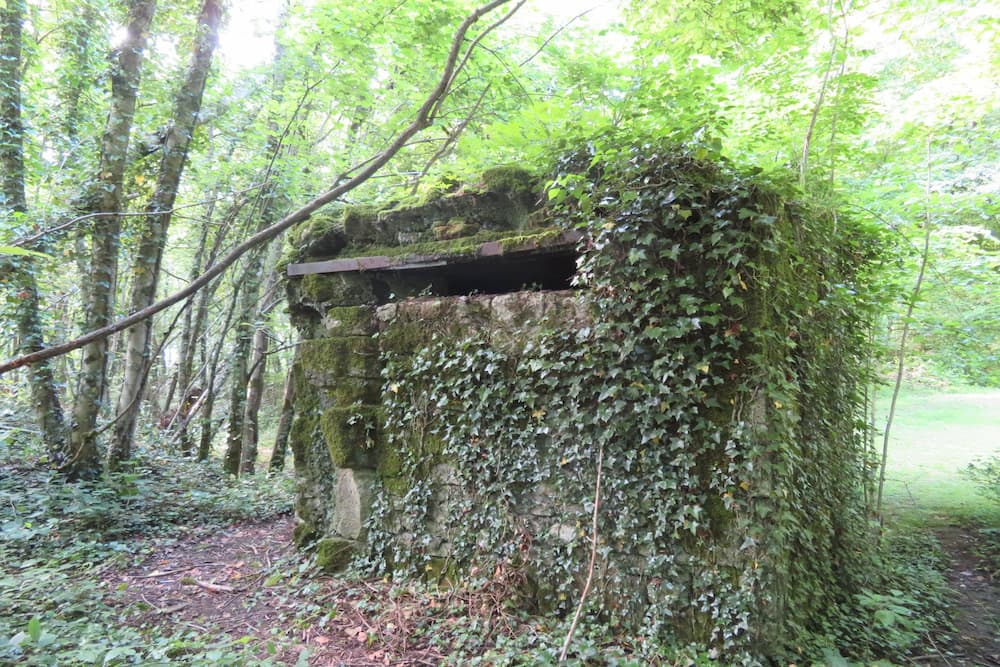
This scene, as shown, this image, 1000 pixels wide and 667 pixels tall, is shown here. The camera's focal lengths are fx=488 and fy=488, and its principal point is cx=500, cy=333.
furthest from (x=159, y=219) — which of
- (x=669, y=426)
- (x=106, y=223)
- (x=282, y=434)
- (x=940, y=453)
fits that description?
(x=940, y=453)

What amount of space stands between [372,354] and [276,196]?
5.02 meters

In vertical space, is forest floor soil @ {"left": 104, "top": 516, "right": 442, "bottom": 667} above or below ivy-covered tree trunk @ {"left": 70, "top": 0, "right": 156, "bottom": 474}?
below

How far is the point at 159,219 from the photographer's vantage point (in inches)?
255

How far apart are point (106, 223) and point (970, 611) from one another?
985cm

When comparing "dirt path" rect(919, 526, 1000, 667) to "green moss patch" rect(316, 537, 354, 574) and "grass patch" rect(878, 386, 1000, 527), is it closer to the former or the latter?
"grass patch" rect(878, 386, 1000, 527)

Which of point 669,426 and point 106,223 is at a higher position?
point 106,223

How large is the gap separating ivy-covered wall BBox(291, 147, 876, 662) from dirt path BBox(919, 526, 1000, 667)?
0.70 m

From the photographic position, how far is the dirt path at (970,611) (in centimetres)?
328

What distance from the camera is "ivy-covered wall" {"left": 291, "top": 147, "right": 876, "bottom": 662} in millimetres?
3066

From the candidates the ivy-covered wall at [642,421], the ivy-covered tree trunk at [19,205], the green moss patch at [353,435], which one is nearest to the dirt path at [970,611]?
the ivy-covered wall at [642,421]

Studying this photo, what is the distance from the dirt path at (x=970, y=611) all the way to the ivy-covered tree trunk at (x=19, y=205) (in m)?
8.86

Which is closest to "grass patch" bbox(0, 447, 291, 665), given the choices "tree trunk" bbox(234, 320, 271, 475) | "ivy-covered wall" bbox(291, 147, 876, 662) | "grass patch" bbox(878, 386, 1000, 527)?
"tree trunk" bbox(234, 320, 271, 475)

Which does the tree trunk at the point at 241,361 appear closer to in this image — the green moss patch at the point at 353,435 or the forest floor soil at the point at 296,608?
the forest floor soil at the point at 296,608

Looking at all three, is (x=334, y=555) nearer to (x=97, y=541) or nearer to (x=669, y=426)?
(x=97, y=541)
